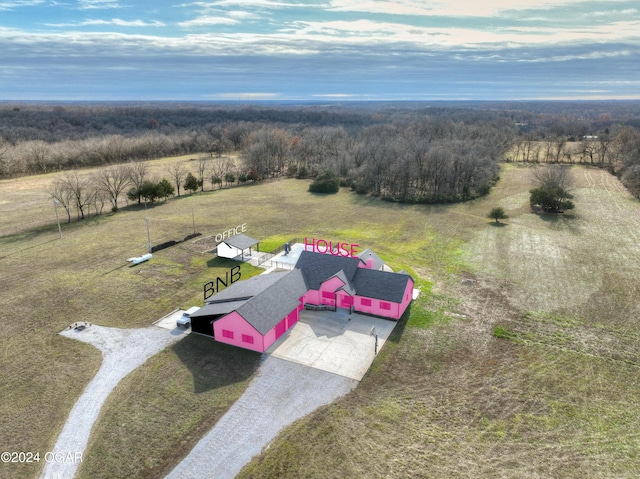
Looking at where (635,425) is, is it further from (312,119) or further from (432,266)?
(312,119)

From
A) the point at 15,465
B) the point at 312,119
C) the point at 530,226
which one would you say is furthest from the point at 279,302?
the point at 312,119

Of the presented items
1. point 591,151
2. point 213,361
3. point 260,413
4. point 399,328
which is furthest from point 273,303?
point 591,151

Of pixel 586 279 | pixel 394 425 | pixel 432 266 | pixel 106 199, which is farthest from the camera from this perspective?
pixel 106 199

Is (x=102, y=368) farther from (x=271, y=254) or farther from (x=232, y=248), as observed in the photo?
(x=271, y=254)

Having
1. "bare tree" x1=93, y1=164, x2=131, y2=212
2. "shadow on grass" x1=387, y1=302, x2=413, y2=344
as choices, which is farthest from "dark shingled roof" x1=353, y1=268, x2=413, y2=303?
"bare tree" x1=93, y1=164, x2=131, y2=212

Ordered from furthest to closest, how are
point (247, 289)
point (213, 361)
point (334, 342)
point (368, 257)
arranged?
point (368, 257) → point (247, 289) → point (334, 342) → point (213, 361)

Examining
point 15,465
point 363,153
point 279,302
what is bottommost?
point 15,465

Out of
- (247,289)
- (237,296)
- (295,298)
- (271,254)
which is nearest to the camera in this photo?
(237,296)
